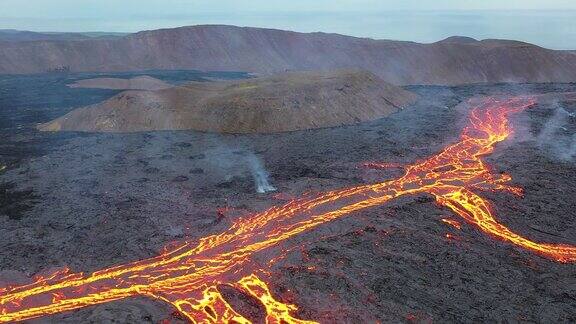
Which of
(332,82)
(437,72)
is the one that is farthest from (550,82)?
(332,82)

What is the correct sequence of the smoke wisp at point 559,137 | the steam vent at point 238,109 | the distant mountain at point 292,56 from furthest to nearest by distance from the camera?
1. the distant mountain at point 292,56
2. the steam vent at point 238,109
3. the smoke wisp at point 559,137

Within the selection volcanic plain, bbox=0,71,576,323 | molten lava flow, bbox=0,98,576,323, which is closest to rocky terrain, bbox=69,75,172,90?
volcanic plain, bbox=0,71,576,323

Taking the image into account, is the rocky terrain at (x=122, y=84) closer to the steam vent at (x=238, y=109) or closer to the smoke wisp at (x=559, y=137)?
the steam vent at (x=238, y=109)

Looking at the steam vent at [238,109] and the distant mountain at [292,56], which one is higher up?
the distant mountain at [292,56]

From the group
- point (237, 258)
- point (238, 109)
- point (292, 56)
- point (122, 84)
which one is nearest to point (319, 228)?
point (237, 258)

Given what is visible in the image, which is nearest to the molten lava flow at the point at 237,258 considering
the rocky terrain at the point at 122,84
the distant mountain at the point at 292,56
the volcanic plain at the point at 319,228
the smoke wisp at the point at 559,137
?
the volcanic plain at the point at 319,228

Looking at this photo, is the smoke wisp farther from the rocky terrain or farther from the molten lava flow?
the rocky terrain
